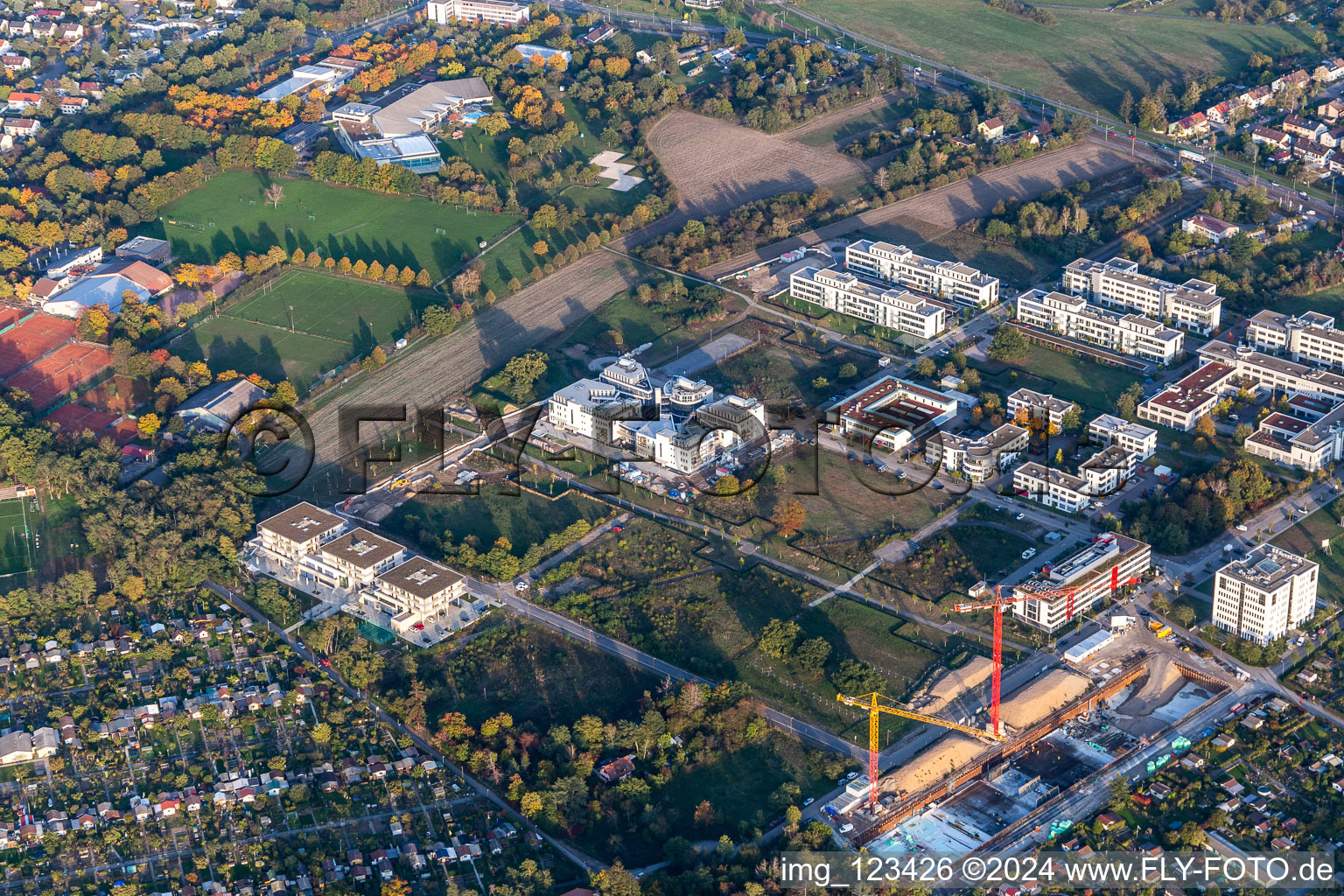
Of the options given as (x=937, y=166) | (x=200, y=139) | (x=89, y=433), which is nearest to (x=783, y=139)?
(x=937, y=166)

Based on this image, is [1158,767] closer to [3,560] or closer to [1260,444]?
[1260,444]

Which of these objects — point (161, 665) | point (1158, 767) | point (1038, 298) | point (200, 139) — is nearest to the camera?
point (1158, 767)

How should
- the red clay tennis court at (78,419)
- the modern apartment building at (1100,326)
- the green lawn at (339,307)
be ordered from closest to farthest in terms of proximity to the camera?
1. the red clay tennis court at (78,419)
2. the modern apartment building at (1100,326)
3. the green lawn at (339,307)

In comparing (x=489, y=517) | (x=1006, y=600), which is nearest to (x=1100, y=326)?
(x=1006, y=600)

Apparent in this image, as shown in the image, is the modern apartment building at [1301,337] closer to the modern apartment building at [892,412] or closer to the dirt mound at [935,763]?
the modern apartment building at [892,412]

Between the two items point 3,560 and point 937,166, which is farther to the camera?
point 937,166

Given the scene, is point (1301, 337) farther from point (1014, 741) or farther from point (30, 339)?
point (30, 339)

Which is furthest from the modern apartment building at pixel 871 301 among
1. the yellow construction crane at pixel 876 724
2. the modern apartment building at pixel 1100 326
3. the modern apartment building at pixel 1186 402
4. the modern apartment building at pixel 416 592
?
the modern apartment building at pixel 416 592
